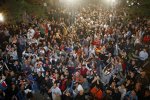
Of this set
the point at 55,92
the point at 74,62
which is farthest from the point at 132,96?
the point at 74,62

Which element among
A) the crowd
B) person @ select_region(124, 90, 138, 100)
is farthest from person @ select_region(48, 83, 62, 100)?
person @ select_region(124, 90, 138, 100)

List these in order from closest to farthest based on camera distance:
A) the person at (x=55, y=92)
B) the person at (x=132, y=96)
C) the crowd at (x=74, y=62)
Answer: the person at (x=132, y=96) < the crowd at (x=74, y=62) < the person at (x=55, y=92)

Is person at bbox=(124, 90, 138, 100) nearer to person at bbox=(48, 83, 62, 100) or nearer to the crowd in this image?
the crowd

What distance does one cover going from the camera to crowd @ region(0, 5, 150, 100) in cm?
1153

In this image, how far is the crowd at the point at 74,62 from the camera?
1153 centimetres

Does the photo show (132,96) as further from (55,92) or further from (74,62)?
(74,62)

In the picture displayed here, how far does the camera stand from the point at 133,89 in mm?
10852

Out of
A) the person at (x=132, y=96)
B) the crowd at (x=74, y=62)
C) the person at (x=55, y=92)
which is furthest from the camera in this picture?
the person at (x=55, y=92)

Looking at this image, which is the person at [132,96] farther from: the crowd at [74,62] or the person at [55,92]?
the person at [55,92]

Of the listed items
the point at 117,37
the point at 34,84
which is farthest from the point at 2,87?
the point at 117,37

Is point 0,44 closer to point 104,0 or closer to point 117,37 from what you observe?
point 117,37

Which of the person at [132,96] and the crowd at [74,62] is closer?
the person at [132,96]

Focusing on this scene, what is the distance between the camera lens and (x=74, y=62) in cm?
1443

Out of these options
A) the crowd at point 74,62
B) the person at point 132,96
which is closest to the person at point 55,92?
the crowd at point 74,62
